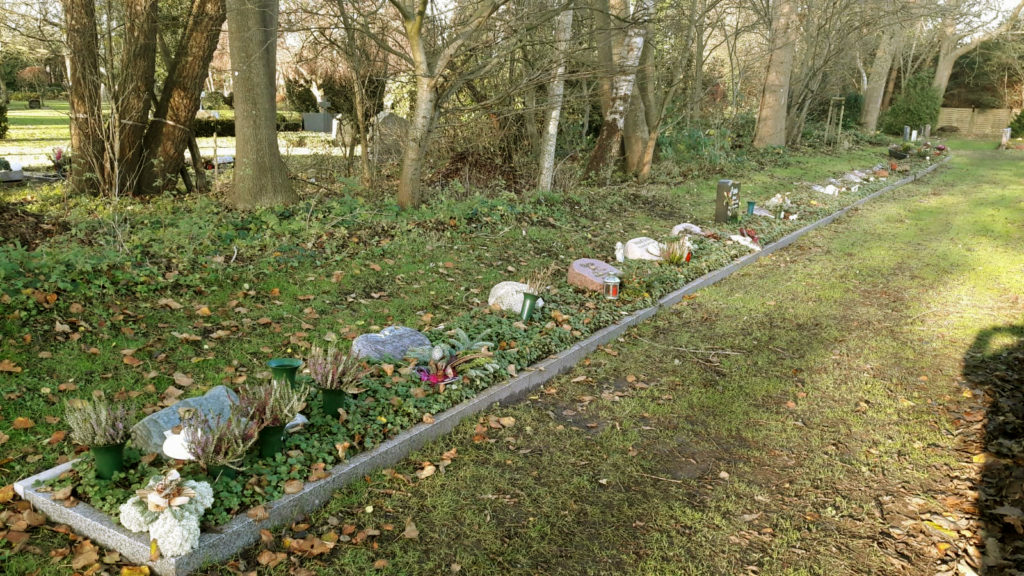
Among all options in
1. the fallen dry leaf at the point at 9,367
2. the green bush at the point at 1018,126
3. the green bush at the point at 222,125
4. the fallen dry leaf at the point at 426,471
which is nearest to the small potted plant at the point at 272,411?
the fallen dry leaf at the point at 426,471

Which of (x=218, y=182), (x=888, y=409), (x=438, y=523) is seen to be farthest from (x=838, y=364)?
(x=218, y=182)

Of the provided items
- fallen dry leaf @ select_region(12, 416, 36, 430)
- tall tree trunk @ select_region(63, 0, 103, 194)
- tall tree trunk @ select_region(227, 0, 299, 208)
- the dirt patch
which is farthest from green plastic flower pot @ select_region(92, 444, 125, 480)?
tall tree trunk @ select_region(63, 0, 103, 194)

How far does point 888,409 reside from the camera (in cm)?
466

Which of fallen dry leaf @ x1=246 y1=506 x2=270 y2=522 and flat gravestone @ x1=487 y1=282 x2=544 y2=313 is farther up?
flat gravestone @ x1=487 y1=282 x2=544 y2=313

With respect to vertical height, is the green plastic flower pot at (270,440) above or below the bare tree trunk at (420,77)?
below

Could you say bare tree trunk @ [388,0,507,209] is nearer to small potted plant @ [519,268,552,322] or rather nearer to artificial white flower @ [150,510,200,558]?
small potted plant @ [519,268,552,322]

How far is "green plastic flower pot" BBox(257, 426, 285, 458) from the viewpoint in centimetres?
339

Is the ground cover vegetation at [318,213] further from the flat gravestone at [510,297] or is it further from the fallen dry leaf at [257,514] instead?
the flat gravestone at [510,297]

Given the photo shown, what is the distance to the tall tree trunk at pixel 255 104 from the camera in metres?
7.92

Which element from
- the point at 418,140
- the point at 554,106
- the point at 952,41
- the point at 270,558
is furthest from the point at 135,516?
the point at 952,41

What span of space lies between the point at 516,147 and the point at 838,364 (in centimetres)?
896

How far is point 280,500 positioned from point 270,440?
0.35 meters

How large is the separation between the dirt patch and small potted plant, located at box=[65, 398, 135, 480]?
13.9 ft

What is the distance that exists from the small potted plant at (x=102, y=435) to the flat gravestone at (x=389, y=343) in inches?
65.2
